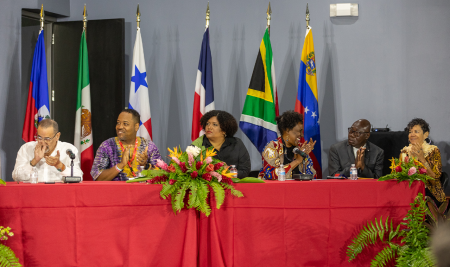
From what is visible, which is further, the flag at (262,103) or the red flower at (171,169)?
the flag at (262,103)

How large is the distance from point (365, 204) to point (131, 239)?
158 centimetres

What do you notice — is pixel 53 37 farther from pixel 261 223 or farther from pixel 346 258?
pixel 346 258

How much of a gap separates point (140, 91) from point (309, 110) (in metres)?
1.96

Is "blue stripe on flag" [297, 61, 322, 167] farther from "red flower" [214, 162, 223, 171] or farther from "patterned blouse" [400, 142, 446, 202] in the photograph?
"red flower" [214, 162, 223, 171]

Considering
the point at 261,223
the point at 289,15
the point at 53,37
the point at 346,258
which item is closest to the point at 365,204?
the point at 346,258

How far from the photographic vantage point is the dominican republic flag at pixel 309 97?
16.0ft

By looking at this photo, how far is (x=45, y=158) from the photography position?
3316 millimetres

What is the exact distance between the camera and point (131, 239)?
2855 millimetres

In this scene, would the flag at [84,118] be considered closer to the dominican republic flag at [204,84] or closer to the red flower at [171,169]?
the dominican republic flag at [204,84]

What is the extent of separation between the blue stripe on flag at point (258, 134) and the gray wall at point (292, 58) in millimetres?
491

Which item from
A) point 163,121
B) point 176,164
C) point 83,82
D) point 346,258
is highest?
point 83,82

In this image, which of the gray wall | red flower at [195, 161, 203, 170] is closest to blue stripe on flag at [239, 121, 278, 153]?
the gray wall

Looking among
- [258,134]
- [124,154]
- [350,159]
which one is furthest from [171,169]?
[258,134]

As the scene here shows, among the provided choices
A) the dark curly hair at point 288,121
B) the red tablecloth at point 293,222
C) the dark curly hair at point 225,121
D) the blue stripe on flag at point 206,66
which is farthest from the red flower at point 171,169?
the blue stripe on flag at point 206,66
